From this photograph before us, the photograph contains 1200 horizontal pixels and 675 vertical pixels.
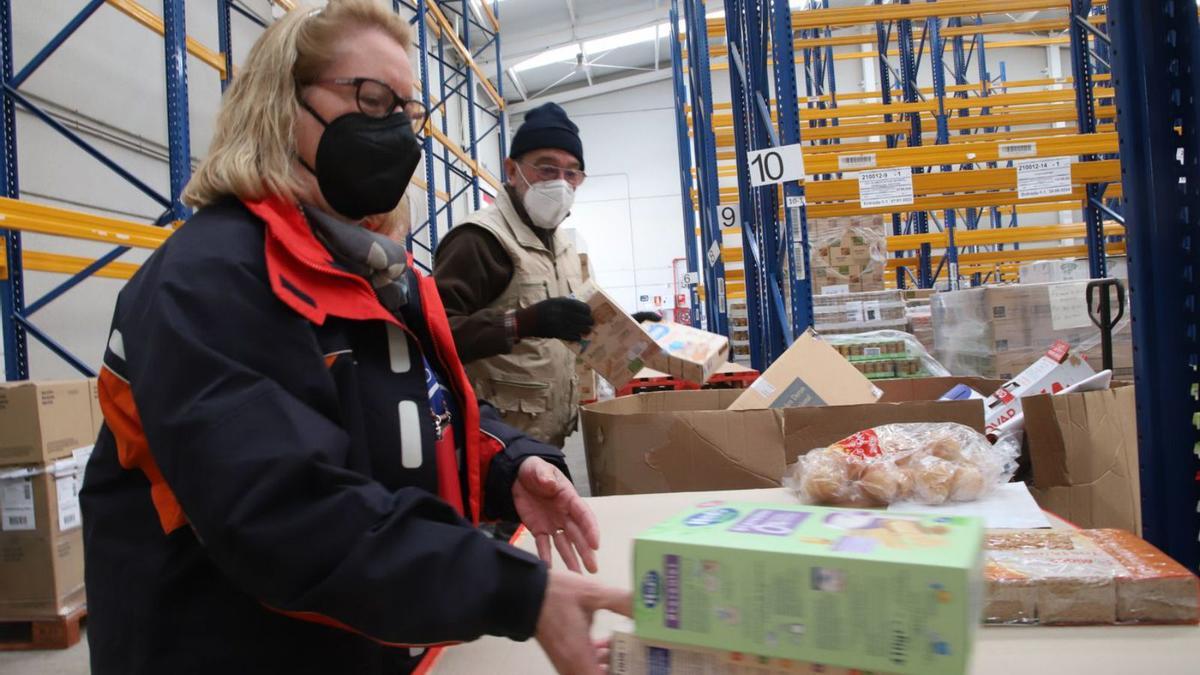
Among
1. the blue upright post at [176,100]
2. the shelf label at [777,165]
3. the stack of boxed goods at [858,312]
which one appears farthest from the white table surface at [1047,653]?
the blue upright post at [176,100]

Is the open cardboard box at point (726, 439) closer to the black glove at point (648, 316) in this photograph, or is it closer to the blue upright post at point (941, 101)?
the black glove at point (648, 316)

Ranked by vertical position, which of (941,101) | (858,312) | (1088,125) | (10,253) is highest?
(941,101)

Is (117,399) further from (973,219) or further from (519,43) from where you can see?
(519,43)

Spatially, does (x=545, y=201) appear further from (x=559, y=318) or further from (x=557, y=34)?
(x=557, y=34)

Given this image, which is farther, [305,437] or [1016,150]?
[1016,150]

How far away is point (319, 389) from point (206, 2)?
6694mm

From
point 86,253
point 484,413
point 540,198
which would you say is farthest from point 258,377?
point 86,253

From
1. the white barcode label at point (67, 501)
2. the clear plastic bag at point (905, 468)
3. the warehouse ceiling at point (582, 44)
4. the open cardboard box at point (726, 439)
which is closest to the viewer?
the clear plastic bag at point (905, 468)

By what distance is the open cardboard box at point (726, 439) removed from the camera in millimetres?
1694

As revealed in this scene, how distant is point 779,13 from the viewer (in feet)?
10.8

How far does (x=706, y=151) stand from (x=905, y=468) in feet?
18.5

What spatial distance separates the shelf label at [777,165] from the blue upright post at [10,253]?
3430 millimetres

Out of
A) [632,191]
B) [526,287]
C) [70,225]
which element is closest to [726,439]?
[526,287]

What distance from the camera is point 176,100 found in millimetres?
4281
